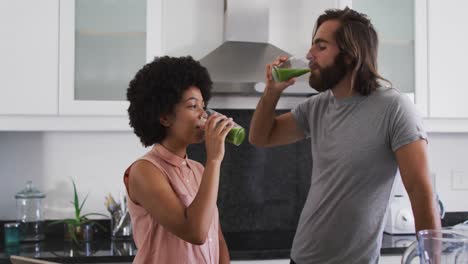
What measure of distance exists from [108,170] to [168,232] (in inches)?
56.3

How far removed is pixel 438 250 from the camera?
77 centimetres

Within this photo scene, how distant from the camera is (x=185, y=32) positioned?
2.33 m

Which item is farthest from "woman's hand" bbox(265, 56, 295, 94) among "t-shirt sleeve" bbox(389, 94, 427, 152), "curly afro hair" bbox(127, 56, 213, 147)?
"curly afro hair" bbox(127, 56, 213, 147)

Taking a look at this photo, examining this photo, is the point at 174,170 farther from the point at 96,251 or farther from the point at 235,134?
the point at 96,251

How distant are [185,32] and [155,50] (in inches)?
8.1

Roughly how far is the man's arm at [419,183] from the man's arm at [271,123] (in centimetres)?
48

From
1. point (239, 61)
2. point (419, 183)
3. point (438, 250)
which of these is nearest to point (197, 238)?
point (438, 250)

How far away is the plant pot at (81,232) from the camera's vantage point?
2.30 meters

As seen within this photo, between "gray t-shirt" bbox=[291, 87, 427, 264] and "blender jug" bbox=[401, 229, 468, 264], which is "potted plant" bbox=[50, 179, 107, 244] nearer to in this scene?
"gray t-shirt" bbox=[291, 87, 427, 264]

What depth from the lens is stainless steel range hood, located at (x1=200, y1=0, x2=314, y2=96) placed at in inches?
88.0

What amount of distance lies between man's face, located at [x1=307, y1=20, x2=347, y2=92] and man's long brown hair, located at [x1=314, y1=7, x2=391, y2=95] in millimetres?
20

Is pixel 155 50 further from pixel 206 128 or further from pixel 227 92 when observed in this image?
pixel 206 128

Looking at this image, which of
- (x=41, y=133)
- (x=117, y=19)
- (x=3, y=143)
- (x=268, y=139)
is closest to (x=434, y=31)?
(x=268, y=139)

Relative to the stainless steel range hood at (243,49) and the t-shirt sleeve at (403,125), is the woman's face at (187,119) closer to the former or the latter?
the t-shirt sleeve at (403,125)
